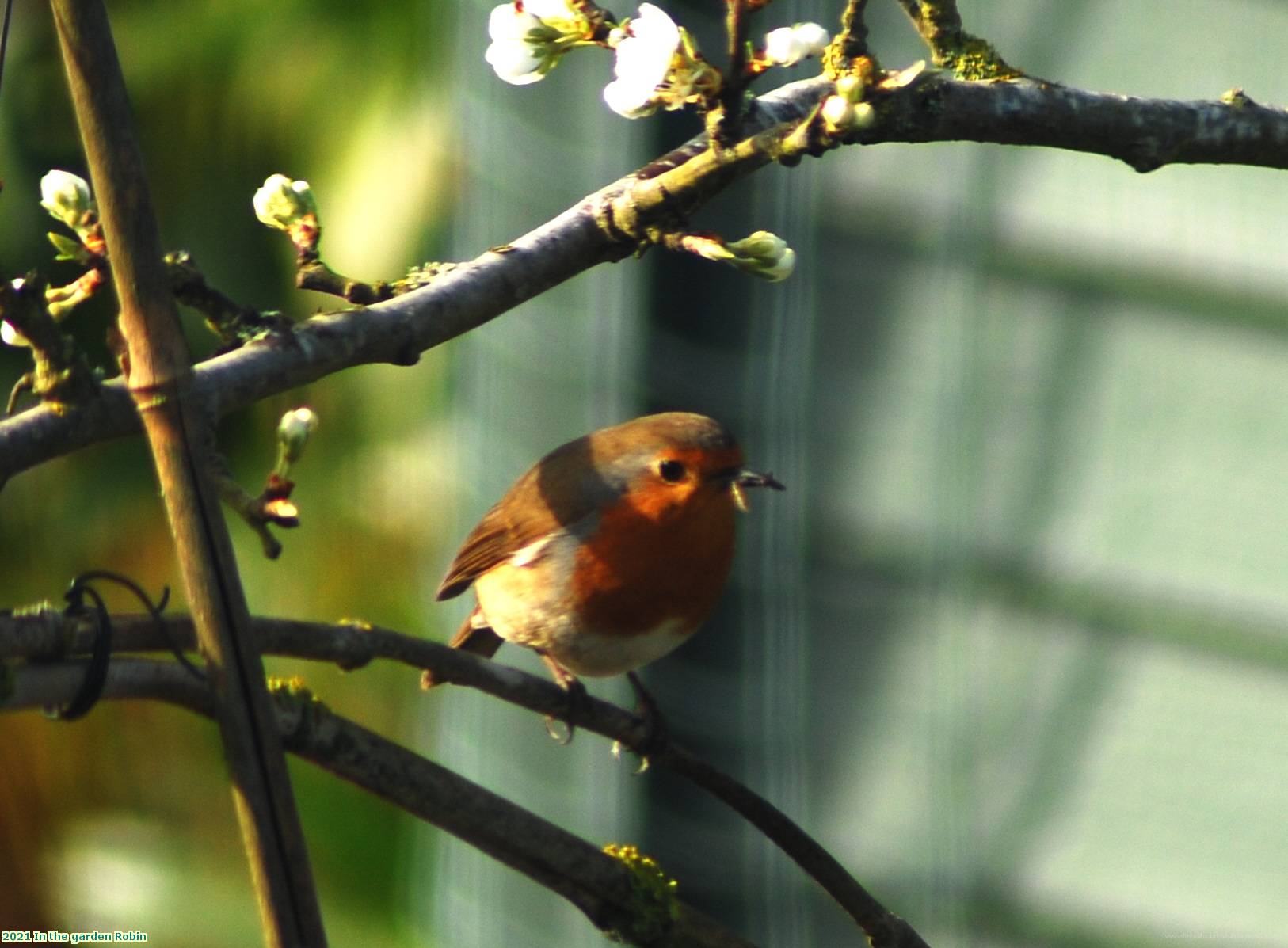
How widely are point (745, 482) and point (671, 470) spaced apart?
14cm

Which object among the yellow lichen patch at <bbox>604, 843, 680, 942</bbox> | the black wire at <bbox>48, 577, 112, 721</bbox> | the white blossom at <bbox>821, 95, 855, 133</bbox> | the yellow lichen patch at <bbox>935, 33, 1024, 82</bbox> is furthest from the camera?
the yellow lichen patch at <bbox>935, 33, 1024, 82</bbox>

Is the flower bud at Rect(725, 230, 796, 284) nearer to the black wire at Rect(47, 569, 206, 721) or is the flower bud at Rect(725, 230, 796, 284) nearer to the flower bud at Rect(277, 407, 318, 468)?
the flower bud at Rect(277, 407, 318, 468)

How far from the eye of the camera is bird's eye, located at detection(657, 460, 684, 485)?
8.94 feet

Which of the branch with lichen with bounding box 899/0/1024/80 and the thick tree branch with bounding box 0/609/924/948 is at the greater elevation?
the branch with lichen with bounding box 899/0/1024/80

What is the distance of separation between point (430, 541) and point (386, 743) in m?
2.99

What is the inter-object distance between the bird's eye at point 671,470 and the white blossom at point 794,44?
1.27 meters

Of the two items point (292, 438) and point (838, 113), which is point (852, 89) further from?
point (292, 438)

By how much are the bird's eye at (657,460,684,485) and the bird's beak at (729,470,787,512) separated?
87 millimetres

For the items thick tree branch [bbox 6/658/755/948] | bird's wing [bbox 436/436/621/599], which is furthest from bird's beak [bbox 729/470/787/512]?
thick tree branch [bbox 6/658/755/948]

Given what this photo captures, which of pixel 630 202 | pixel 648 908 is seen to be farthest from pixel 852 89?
pixel 648 908

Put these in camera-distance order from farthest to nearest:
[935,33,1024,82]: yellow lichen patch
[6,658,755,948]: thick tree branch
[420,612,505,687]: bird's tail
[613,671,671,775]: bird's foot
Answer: [420,612,505,687]: bird's tail
[613,671,671,775]: bird's foot
[935,33,1024,82]: yellow lichen patch
[6,658,755,948]: thick tree branch

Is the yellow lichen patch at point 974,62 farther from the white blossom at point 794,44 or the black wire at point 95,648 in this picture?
the black wire at point 95,648

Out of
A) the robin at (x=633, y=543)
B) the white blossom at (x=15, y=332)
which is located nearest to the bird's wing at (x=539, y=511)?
the robin at (x=633, y=543)

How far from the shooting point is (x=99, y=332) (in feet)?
16.0
